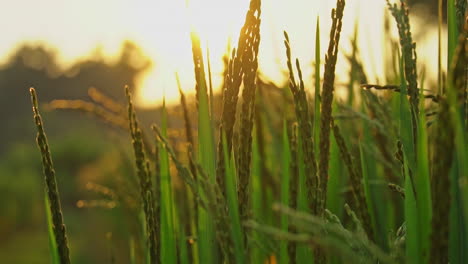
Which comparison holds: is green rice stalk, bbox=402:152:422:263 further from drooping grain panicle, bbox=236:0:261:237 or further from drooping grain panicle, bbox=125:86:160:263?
drooping grain panicle, bbox=125:86:160:263

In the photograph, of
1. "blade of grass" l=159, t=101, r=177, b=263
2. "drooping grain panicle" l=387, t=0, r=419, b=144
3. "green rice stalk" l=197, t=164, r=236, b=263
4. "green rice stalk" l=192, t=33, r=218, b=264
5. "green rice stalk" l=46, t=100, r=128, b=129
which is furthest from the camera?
"green rice stalk" l=46, t=100, r=128, b=129

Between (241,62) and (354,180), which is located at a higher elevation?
(241,62)

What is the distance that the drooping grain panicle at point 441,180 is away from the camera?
524mm

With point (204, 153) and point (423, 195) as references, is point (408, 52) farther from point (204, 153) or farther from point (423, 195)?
point (204, 153)

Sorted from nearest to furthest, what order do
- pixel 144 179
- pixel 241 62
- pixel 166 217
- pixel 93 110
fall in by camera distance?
1. pixel 241 62
2. pixel 144 179
3. pixel 166 217
4. pixel 93 110

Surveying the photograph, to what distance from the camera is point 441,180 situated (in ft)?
1.80

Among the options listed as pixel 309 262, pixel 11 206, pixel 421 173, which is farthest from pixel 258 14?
pixel 11 206

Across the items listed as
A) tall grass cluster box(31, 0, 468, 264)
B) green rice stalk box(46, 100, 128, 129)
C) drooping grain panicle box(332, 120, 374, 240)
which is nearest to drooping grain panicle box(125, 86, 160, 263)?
tall grass cluster box(31, 0, 468, 264)

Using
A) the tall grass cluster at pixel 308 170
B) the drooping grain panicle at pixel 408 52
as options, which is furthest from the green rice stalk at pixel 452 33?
the drooping grain panicle at pixel 408 52

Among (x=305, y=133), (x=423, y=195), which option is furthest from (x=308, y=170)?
→ (x=423, y=195)

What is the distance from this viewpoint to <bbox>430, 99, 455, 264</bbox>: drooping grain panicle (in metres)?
0.52

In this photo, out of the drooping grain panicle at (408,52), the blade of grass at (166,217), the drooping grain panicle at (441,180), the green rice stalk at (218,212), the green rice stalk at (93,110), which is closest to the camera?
the drooping grain panicle at (441,180)

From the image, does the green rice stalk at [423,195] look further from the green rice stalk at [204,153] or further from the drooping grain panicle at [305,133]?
the green rice stalk at [204,153]

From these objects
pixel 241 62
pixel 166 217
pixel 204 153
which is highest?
pixel 241 62
